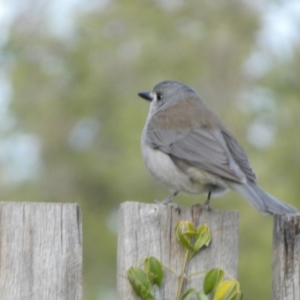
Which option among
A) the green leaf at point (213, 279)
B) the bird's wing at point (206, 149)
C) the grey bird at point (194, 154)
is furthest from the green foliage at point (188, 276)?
Answer: the bird's wing at point (206, 149)

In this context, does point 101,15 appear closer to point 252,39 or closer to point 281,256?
point 252,39

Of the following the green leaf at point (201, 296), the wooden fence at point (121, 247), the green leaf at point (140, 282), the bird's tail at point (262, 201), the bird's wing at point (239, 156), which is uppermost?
the bird's wing at point (239, 156)

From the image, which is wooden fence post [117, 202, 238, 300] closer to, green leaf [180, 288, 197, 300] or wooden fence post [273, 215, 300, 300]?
green leaf [180, 288, 197, 300]

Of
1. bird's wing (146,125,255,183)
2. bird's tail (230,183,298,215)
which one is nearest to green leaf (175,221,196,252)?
bird's tail (230,183,298,215)

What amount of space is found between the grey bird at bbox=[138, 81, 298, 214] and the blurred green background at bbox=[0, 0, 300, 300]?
5.37 metres

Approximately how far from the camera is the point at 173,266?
323cm

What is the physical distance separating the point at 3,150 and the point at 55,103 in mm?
1535

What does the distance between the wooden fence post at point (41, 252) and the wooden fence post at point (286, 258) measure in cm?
83

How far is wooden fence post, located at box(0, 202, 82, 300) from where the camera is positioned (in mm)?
3035

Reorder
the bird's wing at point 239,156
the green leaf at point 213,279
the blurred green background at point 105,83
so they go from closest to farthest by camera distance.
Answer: the green leaf at point 213,279 → the bird's wing at point 239,156 → the blurred green background at point 105,83

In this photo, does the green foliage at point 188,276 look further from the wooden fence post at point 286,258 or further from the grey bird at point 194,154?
the grey bird at point 194,154

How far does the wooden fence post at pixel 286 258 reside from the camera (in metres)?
3.17

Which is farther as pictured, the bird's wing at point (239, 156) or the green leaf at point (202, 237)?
the bird's wing at point (239, 156)

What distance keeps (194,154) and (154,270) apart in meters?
2.33
